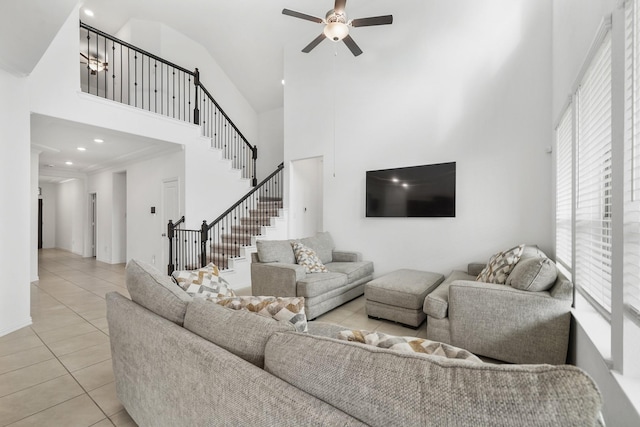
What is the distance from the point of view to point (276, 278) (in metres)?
3.34

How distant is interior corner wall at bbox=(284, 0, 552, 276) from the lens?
10.9 ft

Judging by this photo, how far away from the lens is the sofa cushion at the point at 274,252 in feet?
11.8

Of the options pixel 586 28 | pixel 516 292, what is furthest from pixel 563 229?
pixel 586 28

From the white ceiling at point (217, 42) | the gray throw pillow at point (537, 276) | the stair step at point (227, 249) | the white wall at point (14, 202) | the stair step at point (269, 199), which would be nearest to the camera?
the gray throw pillow at point (537, 276)

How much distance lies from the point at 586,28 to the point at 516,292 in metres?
1.85

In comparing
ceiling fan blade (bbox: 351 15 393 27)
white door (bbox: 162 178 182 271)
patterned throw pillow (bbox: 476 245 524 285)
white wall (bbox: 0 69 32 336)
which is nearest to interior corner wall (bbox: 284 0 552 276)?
patterned throw pillow (bbox: 476 245 524 285)

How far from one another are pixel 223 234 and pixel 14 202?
3.09 m

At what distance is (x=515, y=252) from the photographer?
265 centimetres

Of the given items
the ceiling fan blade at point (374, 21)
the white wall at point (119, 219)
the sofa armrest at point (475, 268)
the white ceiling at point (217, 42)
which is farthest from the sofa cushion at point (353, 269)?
the white wall at point (119, 219)

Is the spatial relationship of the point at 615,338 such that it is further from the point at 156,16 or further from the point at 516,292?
the point at 156,16

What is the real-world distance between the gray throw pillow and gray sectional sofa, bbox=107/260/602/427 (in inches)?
78.8

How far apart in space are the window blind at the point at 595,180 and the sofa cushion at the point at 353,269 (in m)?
2.32

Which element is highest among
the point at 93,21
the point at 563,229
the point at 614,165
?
the point at 93,21

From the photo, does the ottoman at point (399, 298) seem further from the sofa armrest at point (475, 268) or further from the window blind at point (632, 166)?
the window blind at point (632, 166)
